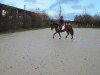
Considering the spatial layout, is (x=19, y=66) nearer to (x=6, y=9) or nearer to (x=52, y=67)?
(x=52, y=67)

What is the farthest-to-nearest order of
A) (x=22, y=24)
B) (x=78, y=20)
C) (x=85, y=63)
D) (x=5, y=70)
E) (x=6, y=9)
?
1. (x=78, y=20)
2. (x=22, y=24)
3. (x=6, y=9)
4. (x=85, y=63)
5. (x=5, y=70)

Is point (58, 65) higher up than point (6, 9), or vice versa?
point (6, 9)

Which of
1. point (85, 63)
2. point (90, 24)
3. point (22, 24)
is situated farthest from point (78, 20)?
point (85, 63)

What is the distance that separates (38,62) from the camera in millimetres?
12883

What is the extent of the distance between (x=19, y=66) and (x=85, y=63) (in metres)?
2.92

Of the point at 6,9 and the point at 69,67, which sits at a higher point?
the point at 6,9

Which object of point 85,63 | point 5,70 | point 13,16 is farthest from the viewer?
point 13,16

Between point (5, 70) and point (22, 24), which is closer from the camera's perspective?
point (5, 70)

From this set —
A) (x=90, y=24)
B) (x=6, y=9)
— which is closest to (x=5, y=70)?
(x=6, y=9)

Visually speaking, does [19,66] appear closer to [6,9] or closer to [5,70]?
[5,70]

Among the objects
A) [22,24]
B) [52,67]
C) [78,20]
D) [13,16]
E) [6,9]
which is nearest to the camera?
[52,67]

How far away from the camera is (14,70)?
1086cm

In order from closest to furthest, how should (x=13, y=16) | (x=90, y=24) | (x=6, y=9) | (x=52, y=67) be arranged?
1. (x=52, y=67)
2. (x=6, y=9)
3. (x=13, y=16)
4. (x=90, y=24)

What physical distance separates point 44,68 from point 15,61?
2183 millimetres
